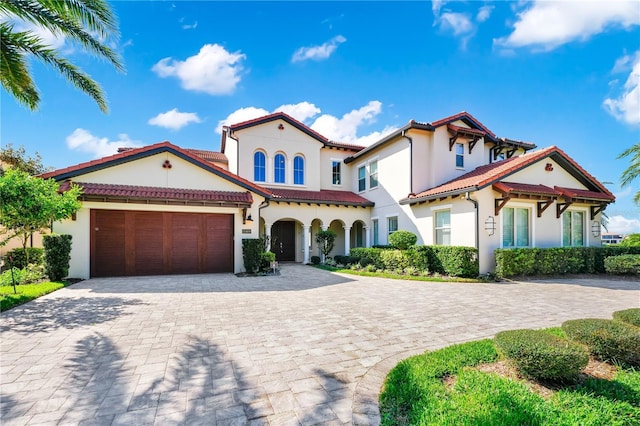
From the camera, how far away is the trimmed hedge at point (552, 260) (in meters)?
12.1

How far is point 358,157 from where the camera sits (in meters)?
21.1

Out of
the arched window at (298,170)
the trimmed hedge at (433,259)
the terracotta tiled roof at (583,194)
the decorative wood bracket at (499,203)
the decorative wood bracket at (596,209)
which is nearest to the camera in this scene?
the trimmed hedge at (433,259)

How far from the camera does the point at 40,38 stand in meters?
8.79

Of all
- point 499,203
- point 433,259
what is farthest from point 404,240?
point 499,203

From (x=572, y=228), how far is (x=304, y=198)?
48.0 feet

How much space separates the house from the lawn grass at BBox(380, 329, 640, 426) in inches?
391

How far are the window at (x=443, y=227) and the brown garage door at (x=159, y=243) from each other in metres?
10.3

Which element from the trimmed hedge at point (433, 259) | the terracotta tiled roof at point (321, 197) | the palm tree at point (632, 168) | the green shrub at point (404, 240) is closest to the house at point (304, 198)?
the terracotta tiled roof at point (321, 197)

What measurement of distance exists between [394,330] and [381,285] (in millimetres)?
5181

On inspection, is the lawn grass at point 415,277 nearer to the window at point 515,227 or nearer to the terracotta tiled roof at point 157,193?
the window at point 515,227

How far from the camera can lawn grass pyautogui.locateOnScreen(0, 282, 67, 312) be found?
708 cm

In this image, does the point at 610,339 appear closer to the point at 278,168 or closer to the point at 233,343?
the point at 233,343

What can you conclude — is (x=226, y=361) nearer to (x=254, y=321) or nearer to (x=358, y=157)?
(x=254, y=321)

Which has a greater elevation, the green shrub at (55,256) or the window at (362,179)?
the window at (362,179)
